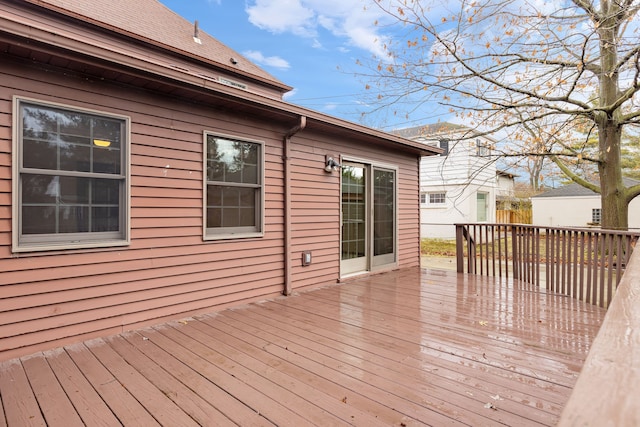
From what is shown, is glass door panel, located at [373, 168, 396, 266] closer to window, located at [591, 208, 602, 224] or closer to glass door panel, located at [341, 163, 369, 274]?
glass door panel, located at [341, 163, 369, 274]

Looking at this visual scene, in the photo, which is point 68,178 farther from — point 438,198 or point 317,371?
point 438,198

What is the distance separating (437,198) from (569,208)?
761 centimetres

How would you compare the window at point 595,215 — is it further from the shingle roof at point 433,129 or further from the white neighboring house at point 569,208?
the shingle roof at point 433,129

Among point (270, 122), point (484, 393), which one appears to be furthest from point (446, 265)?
point (484, 393)

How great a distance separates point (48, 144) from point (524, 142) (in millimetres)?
8964

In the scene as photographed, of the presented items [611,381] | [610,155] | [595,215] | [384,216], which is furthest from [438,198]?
[611,381]

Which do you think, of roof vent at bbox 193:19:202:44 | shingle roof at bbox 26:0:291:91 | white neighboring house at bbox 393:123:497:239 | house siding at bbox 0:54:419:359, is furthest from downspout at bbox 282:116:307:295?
white neighboring house at bbox 393:123:497:239

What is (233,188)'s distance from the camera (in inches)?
164

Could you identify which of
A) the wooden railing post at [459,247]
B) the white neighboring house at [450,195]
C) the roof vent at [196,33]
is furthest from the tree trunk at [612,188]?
the roof vent at [196,33]

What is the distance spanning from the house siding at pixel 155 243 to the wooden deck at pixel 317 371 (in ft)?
→ 0.78

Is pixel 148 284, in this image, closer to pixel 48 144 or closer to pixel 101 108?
pixel 48 144

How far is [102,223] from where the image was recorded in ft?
10.5

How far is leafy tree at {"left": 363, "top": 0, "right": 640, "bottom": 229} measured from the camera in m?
5.59

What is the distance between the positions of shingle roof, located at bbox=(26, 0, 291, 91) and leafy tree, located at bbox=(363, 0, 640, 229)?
300 centimetres
